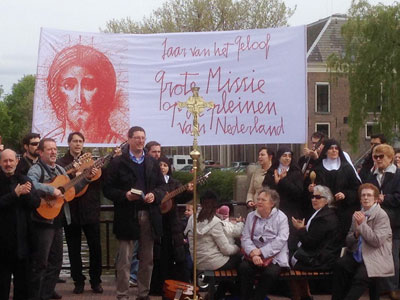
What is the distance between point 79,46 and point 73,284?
10.3 feet

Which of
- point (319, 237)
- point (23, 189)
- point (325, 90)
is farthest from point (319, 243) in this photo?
point (325, 90)

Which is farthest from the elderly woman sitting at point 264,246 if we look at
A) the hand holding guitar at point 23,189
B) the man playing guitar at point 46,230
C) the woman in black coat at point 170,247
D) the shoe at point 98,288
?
the hand holding guitar at point 23,189

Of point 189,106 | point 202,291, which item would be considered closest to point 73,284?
point 202,291

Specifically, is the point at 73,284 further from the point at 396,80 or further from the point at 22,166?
the point at 396,80

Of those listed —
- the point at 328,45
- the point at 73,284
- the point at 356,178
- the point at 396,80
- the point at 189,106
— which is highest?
the point at 328,45

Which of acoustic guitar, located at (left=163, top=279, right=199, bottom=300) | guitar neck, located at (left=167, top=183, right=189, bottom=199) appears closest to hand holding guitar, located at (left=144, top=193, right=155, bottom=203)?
guitar neck, located at (left=167, top=183, right=189, bottom=199)

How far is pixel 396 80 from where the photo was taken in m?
32.0

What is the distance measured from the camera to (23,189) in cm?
885

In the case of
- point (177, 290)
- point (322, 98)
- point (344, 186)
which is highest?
point (322, 98)

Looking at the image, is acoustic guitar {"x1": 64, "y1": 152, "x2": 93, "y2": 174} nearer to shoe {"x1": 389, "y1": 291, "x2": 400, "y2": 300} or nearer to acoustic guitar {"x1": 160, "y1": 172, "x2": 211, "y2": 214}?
acoustic guitar {"x1": 160, "y1": 172, "x2": 211, "y2": 214}

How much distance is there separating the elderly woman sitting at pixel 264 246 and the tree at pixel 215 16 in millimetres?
32119

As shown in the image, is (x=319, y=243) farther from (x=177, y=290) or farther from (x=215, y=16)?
(x=215, y=16)

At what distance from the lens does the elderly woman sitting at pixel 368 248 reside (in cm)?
935

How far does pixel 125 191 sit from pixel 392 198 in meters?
3.08
